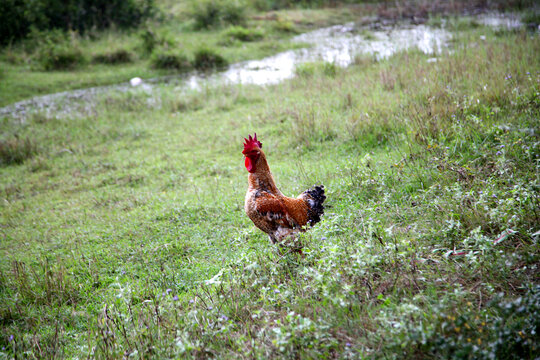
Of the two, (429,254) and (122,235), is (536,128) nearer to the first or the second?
(429,254)

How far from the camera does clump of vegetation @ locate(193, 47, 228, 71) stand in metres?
15.7

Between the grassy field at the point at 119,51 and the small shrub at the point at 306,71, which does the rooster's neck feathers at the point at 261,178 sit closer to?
the small shrub at the point at 306,71

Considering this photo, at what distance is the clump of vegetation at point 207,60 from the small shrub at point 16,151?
815 centimetres

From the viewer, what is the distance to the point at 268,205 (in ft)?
12.2

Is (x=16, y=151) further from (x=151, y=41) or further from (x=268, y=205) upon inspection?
(x=151, y=41)

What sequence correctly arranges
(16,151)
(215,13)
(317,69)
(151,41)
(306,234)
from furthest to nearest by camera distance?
1. (215,13)
2. (151,41)
3. (317,69)
4. (16,151)
5. (306,234)

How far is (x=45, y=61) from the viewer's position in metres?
15.3

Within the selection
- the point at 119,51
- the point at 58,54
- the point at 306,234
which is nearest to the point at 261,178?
the point at 306,234

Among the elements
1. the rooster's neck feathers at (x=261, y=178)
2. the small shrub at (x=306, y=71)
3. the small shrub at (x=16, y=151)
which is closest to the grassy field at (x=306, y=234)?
the small shrub at (x=16, y=151)

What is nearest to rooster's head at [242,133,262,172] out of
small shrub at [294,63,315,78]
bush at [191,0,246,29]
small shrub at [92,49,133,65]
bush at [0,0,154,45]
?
small shrub at [294,63,315,78]

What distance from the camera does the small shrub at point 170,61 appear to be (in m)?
15.6

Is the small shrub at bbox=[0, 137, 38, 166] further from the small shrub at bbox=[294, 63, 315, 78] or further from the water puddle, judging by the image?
the small shrub at bbox=[294, 63, 315, 78]

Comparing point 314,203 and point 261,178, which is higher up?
point 261,178

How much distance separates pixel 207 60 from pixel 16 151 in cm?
877
